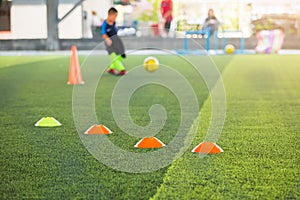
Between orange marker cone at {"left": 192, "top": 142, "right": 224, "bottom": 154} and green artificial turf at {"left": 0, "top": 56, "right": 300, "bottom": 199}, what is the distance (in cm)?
9

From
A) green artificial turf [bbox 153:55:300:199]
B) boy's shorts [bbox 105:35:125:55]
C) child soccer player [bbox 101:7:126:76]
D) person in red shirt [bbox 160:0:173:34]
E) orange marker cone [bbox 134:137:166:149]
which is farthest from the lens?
person in red shirt [bbox 160:0:173:34]

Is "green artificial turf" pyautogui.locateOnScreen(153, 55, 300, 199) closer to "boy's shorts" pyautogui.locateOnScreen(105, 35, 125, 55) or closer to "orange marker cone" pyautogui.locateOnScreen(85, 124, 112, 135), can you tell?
"orange marker cone" pyautogui.locateOnScreen(85, 124, 112, 135)

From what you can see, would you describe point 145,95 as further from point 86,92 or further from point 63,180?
point 63,180

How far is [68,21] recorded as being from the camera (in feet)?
83.3

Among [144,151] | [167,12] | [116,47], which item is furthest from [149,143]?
[167,12]

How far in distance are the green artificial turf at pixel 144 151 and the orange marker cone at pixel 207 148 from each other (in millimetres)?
90

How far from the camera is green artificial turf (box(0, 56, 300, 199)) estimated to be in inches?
145

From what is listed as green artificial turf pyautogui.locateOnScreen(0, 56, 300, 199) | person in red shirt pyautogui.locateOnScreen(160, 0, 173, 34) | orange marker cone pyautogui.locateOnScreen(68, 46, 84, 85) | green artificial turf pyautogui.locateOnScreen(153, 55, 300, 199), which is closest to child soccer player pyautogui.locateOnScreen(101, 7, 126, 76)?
→ orange marker cone pyautogui.locateOnScreen(68, 46, 84, 85)

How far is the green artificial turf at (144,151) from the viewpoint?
145 inches

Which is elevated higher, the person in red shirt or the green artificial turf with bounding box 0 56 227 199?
Result: the person in red shirt

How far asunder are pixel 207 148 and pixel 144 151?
434mm

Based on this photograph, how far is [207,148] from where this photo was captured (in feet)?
15.7

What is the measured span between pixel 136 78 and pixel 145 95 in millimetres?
2787

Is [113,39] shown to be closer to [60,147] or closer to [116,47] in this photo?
[116,47]
